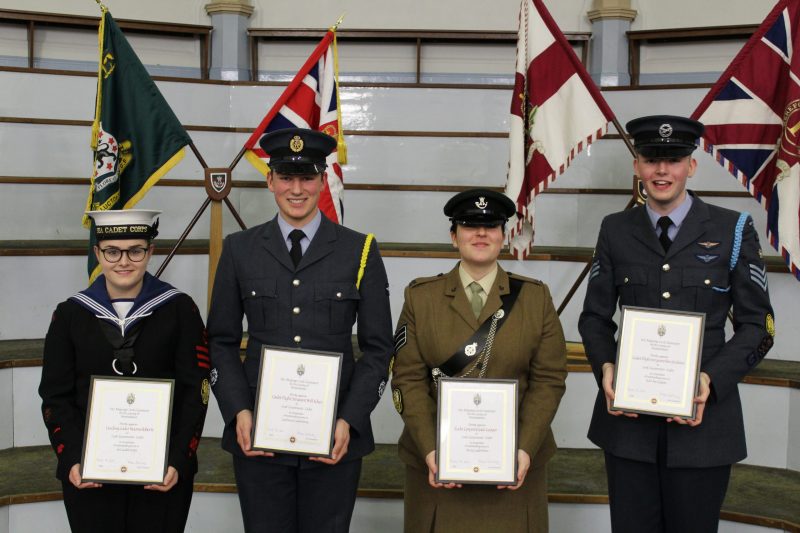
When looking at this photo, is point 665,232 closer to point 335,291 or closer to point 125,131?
point 335,291

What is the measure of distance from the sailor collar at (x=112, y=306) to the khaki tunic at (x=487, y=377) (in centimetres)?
64

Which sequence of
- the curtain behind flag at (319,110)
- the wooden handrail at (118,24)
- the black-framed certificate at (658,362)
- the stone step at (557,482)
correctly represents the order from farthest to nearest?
the wooden handrail at (118,24) → the curtain behind flag at (319,110) → the stone step at (557,482) → the black-framed certificate at (658,362)

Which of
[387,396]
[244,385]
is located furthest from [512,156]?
[244,385]

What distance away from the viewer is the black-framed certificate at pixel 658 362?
82.0 inches

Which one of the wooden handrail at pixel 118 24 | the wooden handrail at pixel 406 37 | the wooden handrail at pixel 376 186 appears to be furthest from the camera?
the wooden handrail at pixel 406 37

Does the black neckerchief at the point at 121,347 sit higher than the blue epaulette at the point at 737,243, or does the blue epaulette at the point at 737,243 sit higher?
the blue epaulette at the point at 737,243

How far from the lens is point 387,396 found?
362 cm

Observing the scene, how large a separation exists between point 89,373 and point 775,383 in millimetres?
2496

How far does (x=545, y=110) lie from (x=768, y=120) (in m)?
0.88

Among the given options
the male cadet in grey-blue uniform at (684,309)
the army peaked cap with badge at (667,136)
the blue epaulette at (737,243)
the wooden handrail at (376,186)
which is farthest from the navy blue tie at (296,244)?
the wooden handrail at (376,186)

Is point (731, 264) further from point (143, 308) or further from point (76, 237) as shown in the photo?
point (76, 237)

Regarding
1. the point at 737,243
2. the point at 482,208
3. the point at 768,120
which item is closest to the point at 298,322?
the point at 482,208

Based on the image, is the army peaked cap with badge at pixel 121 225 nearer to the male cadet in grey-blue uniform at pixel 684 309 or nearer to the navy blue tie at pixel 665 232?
the male cadet in grey-blue uniform at pixel 684 309

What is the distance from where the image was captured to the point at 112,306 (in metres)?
2.26
